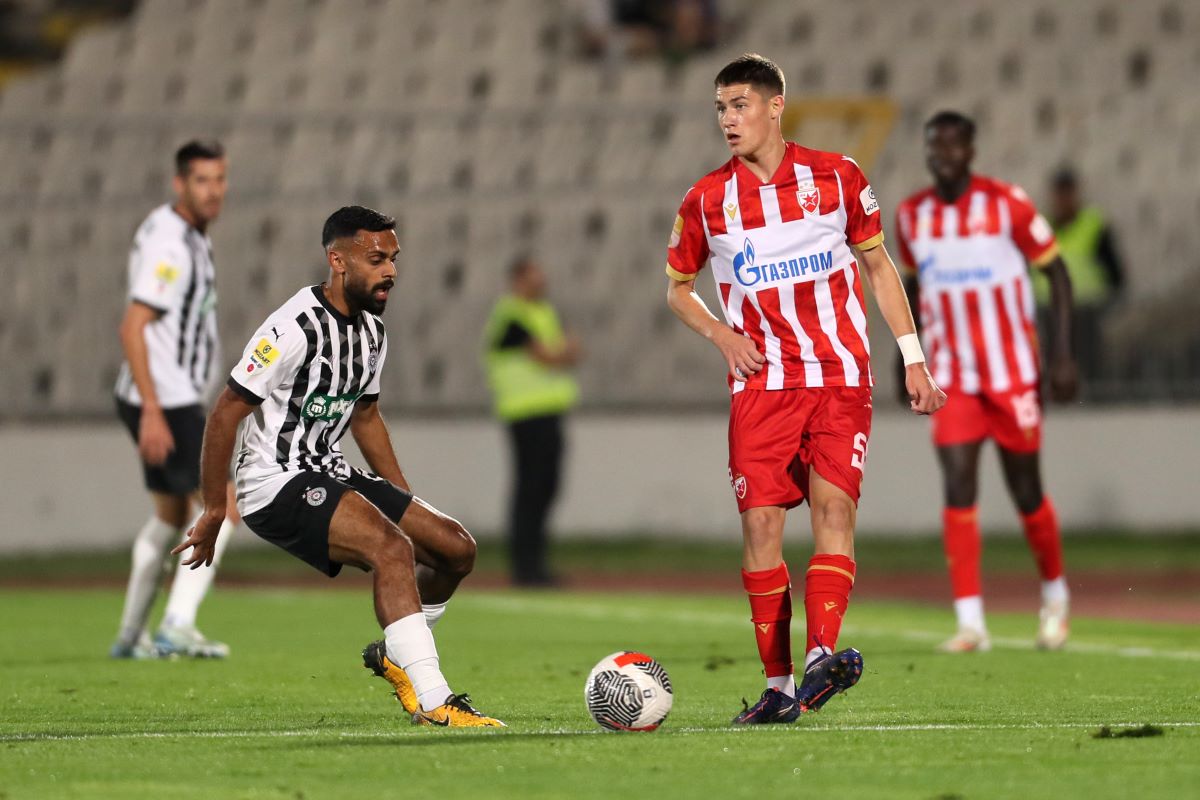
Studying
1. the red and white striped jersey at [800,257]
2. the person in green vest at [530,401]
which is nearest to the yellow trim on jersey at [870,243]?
the red and white striped jersey at [800,257]

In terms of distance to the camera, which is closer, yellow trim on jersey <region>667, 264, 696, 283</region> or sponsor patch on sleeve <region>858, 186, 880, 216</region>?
sponsor patch on sleeve <region>858, 186, 880, 216</region>

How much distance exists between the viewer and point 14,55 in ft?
68.2

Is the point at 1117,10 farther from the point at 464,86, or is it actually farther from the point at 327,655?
the point at 327,655

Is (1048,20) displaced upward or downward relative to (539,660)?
upward


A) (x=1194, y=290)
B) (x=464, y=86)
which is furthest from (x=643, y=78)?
(x=1194, y=290)

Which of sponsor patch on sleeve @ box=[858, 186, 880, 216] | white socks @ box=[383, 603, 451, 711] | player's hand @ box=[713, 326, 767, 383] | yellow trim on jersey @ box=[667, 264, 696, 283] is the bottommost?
white socks @ box=[383, 603, 451, 711]

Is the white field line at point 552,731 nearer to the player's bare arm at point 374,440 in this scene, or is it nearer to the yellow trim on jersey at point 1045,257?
the player's bare arm at point 374,440

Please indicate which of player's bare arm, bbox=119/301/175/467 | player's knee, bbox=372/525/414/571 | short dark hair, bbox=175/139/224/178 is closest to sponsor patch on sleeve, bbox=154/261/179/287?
player's bare arm, bbox=119/301/175/467

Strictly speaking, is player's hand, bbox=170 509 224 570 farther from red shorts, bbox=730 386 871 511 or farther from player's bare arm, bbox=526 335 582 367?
player's bare arm, bbox=526 335 582 367

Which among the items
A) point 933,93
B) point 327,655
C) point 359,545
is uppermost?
point 933,93

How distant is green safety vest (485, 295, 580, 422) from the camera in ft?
48.8

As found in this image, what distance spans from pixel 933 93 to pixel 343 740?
15.1 m

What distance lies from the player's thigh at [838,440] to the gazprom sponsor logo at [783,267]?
0.38 metres

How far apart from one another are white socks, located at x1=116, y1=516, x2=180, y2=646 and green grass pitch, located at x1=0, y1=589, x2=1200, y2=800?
0.22 meters
